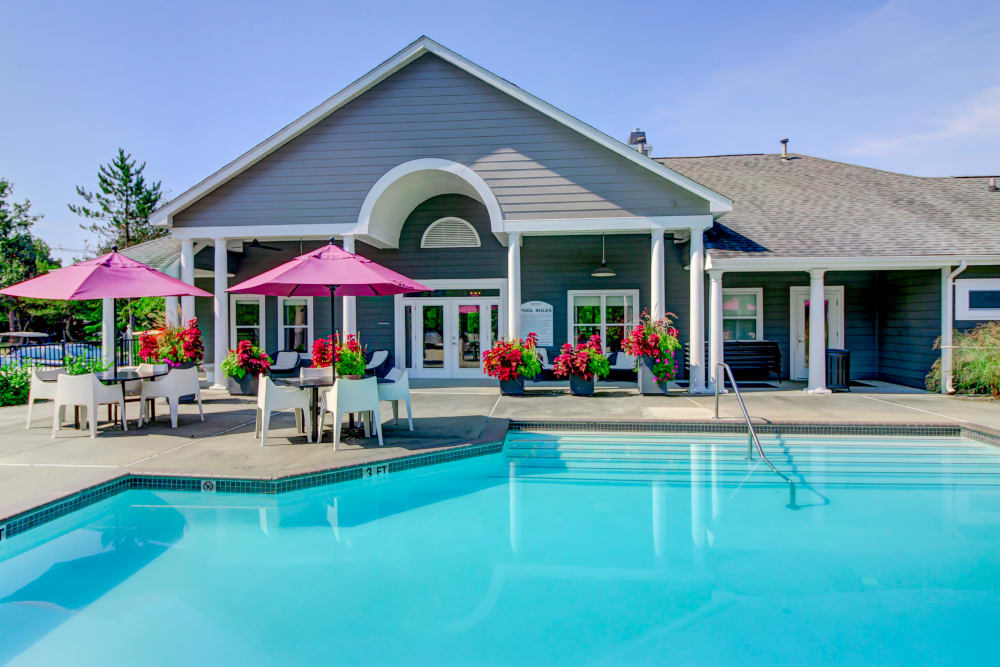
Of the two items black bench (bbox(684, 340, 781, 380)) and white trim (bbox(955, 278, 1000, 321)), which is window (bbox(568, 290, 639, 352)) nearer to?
black bench (bbox(684, 340, 781, 380))

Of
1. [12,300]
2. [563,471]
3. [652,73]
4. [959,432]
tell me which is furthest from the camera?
[12,300]

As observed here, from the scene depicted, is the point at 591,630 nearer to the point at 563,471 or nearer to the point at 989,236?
the point at 563,471

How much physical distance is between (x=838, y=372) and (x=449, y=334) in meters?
7.75

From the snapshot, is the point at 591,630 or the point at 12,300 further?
the point at 12,300

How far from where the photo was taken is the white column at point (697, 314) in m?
10.4

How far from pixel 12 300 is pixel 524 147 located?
33801 mm

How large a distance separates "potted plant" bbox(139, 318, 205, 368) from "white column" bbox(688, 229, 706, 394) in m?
8.48

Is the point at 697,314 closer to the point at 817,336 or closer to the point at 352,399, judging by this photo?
the point at 817,336

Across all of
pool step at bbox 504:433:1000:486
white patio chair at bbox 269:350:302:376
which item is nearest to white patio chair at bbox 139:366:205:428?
pool step at bbox 504:433:1000:486

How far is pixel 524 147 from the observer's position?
10625mm

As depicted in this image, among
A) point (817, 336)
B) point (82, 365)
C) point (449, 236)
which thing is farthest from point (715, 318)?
point (82, 365)

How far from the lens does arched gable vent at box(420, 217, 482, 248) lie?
43.0 feet

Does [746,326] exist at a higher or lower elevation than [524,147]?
lower

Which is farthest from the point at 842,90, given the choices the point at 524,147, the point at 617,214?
the point at 524,147
